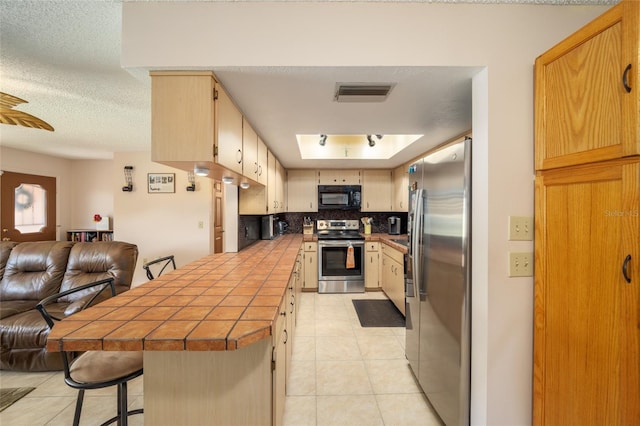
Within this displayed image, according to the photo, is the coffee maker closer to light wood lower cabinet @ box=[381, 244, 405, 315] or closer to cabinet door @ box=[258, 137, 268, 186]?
light wood lower cabinet @ box=[381, 244, 405, 315]

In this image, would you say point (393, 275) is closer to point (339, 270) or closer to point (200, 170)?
point (339, 270)

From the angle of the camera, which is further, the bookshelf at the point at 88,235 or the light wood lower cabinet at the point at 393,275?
the bookshelf at the point at 88,235

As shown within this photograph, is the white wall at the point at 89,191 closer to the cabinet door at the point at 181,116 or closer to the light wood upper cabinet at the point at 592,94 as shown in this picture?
the cabinet door at the point at 181,116

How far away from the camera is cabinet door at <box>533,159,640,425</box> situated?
86 cm

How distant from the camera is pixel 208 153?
1.39 meters

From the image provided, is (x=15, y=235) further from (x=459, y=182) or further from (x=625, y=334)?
(x=625, y=334)

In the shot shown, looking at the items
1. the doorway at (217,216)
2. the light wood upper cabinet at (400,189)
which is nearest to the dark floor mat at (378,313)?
the light wood upper cabinet at (400,189)

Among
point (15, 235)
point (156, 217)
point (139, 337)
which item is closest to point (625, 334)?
point (139, 337)

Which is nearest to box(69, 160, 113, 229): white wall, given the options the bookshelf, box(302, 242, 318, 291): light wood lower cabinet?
the bookshelf

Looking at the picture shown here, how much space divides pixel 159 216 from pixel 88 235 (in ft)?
6.27

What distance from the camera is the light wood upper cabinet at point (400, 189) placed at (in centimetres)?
388

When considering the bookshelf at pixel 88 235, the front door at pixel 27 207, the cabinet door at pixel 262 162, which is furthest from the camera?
the bookshelf at pixel 88 235

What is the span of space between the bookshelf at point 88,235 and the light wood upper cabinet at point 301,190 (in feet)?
12.7

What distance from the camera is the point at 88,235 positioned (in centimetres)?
509
